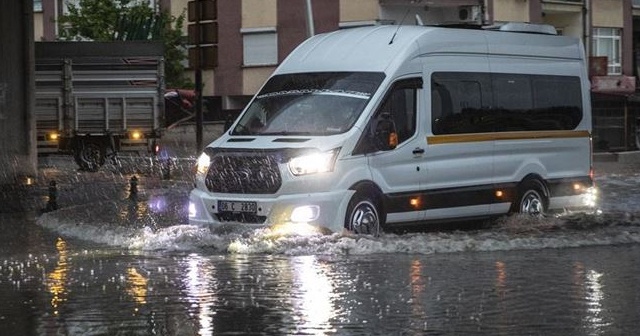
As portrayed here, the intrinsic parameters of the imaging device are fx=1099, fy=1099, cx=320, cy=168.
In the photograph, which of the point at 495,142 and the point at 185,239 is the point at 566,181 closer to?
the point at 495,142

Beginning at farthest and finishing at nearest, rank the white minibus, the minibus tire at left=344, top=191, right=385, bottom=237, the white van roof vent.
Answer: the white van roof vent, the minibus tire at left=344, top=191, right=385, bottom=237, the white minibus

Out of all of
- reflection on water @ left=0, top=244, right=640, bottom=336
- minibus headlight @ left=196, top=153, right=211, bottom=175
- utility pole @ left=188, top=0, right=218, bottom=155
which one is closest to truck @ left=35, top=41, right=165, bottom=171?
utility pole @ left=188, top=0, right=218, bottom=155

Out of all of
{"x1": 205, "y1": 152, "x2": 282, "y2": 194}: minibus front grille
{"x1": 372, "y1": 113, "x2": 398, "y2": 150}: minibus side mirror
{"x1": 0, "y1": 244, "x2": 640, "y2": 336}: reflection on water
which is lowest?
{"x1": 0, "y1": 244, "x2": 640, "y2": 336}: reflection on water

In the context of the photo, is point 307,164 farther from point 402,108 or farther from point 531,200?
point 531,200

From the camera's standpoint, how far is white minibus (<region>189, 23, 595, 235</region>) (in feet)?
41.3

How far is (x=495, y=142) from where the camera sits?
14.9 m

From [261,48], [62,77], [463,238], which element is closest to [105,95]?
[62,77]

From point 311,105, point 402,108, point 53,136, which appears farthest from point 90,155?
point 402,108

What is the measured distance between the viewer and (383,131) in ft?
Result: 43.2

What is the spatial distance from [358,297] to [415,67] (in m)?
5.14

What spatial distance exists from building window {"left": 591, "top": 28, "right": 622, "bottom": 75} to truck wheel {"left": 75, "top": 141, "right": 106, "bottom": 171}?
25998 mm

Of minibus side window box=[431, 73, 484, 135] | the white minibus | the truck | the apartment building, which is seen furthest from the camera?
the apartment building

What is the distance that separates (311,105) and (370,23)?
2755 cm

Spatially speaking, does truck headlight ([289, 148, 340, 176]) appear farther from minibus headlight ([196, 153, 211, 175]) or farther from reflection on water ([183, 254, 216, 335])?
reflection on water ([183, 254, 216, 335])
